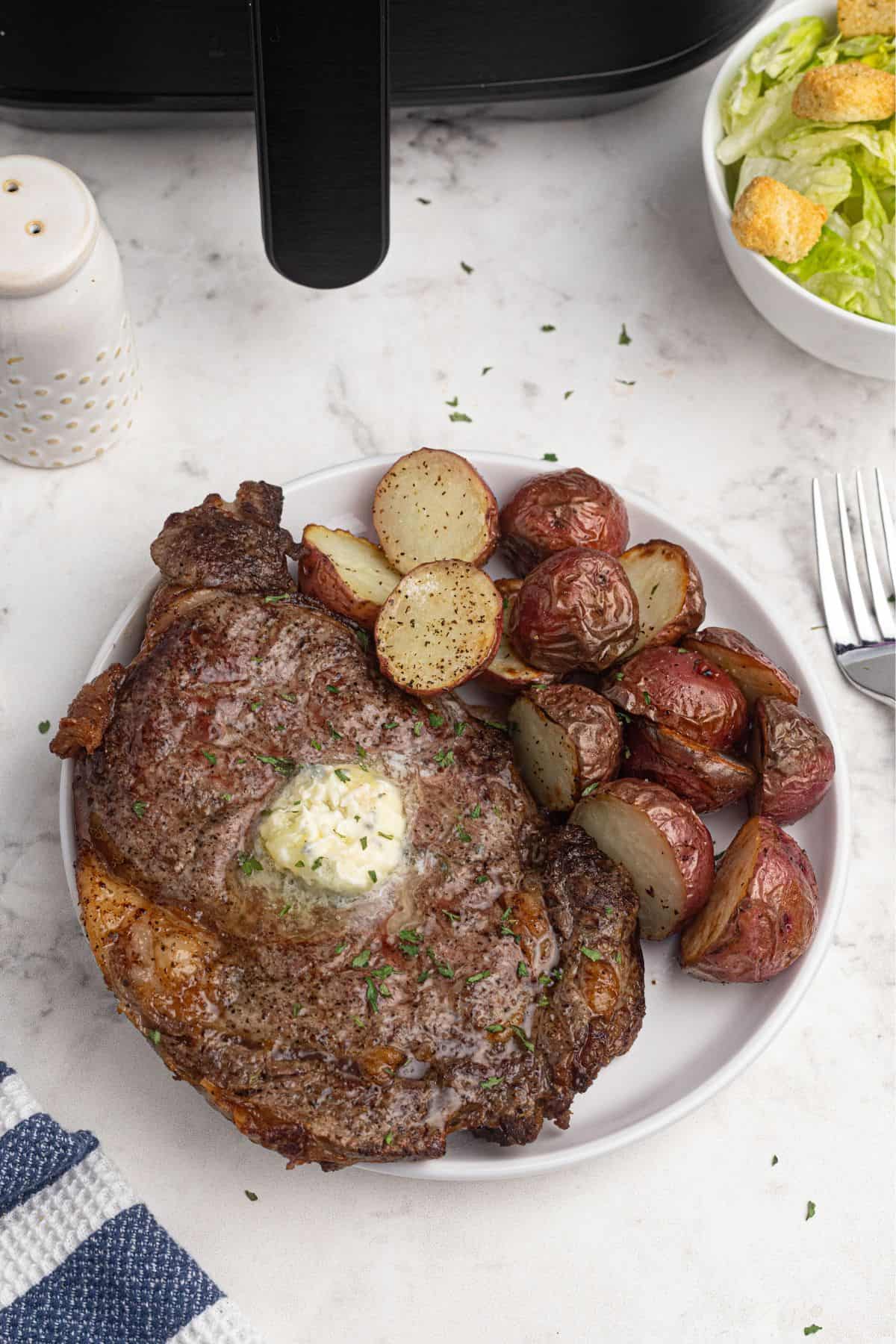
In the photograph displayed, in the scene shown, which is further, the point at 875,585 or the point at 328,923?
the point at 875,585

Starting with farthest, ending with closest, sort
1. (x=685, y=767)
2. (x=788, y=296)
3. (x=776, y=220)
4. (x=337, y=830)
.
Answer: (x=788, y=296) → (x=776, y=220) → (x=685, y=767) → (x=337, y=830)

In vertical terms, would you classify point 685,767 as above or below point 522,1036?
above

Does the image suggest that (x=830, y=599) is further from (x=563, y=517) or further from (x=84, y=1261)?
(x=84, y=1261)

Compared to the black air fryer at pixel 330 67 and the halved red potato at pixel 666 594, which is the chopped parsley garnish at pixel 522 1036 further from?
the black air fryer at pixel 330 67

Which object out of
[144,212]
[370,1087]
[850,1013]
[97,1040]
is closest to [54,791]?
[97,1040]

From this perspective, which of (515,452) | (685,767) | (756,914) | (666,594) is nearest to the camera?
(756,914)

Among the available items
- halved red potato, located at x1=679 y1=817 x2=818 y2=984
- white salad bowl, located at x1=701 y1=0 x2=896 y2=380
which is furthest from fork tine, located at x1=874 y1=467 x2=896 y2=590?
halved red potato, located at x1=679 y1=817 x2=818 y2=984

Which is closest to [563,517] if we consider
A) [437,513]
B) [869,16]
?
[437,513]
